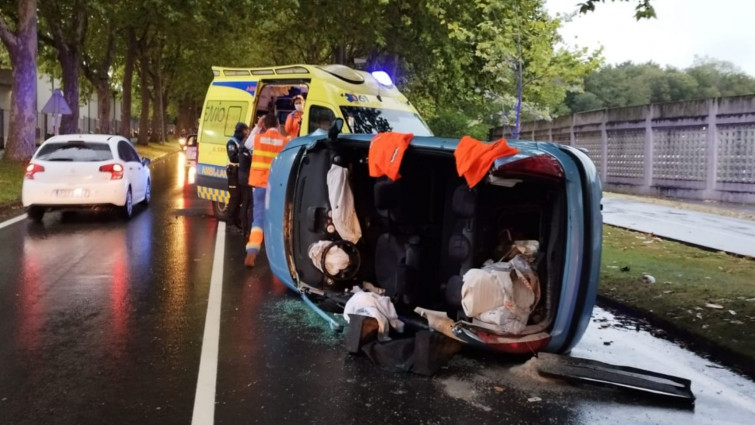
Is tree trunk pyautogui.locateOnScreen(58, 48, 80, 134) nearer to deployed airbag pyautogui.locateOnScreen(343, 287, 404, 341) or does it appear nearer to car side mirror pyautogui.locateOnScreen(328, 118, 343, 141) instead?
car side mirror pyautogui.locateOnScreen(328, 118, 343, 141)

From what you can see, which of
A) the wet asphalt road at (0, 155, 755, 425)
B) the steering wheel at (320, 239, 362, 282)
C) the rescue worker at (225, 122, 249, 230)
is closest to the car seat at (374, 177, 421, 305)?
the steering wheel at (320, 239, 362, 282)

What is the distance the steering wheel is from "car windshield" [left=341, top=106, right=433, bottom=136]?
15.3ft

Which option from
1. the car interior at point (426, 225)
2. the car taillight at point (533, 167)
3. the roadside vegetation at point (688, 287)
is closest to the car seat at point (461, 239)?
the car interior at point (426, 225)

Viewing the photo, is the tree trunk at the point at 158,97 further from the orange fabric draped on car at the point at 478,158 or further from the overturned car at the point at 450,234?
the orange fabric draped on car at the point at 478,158

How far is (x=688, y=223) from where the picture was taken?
13516 millimetres

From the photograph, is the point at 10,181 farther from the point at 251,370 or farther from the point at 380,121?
the point at 251,370

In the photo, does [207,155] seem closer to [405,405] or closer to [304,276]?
[304,276]

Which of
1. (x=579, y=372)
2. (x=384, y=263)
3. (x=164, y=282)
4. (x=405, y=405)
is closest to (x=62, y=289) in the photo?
(x=164, y=282)

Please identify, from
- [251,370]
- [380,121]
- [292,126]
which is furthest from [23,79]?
[251,370]

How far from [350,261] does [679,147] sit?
14038 mm

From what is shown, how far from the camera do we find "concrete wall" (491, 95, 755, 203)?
52.8 feet

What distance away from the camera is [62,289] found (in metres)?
7.66

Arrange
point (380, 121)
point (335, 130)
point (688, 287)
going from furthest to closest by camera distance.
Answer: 1. point (380, 121)
2. point (688, 287)
3. point (335, 130)

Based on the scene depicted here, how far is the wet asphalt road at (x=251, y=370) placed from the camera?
4.42m
